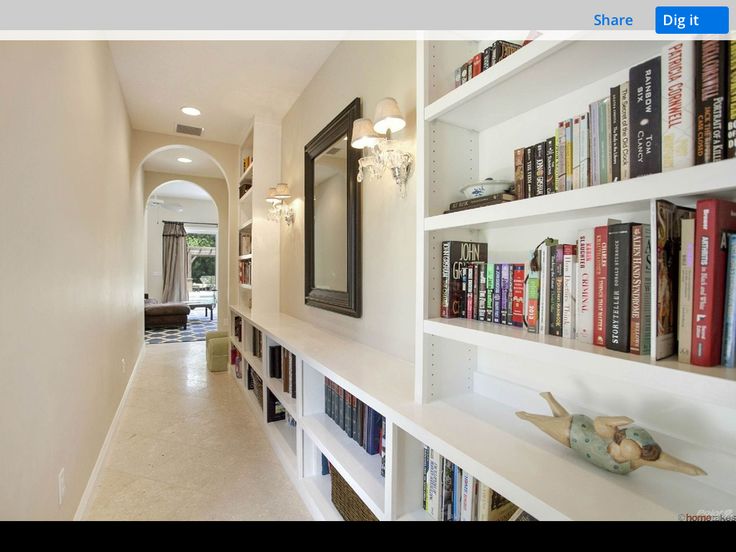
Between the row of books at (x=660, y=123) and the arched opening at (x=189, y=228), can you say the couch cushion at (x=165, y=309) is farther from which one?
the row of books at (x=660, y=123)

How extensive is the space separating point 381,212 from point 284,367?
1.21 metres

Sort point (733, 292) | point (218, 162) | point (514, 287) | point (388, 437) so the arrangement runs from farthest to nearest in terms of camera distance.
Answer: point (218, 162), point (388, 437), point (514, 287), point (733, 292)

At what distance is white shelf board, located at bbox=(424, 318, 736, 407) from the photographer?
56 cm

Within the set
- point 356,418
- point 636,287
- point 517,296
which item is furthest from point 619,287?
point 356,418

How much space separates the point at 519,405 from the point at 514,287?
0.37 metres

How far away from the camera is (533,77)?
36.2 inches

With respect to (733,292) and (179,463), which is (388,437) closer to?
(733,292)

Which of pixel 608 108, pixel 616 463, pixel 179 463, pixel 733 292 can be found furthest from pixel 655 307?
pixel 179 463

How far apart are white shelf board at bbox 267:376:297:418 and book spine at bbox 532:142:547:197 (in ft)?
5.48

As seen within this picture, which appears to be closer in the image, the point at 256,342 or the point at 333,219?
the point at 333,219

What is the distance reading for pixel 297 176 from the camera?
122 inches

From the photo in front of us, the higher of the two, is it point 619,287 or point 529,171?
point 529,171

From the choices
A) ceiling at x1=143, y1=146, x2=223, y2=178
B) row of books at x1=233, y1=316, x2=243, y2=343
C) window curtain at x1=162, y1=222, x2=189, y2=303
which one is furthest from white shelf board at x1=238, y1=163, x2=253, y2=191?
window curtain at x1=162, y1=222, x2=189, y2=303

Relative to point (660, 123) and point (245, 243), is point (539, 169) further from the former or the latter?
point (245, 243)
